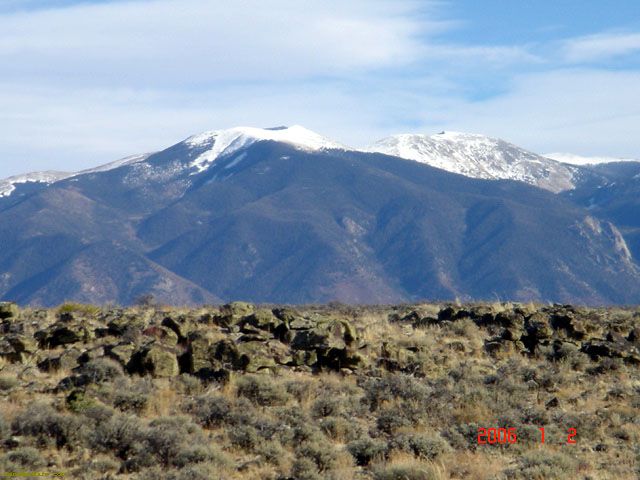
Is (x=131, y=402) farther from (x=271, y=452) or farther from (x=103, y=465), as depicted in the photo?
(x=271, y=452)

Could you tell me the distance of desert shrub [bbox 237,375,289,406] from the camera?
18406 millimetres

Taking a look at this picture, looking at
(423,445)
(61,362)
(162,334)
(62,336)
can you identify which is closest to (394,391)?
(423,445)

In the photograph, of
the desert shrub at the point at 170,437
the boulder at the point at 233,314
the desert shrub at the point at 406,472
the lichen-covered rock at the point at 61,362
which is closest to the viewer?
the desert shrub at the point at 406,472

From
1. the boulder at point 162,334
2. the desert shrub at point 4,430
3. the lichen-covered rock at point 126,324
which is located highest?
the lichen-covered rock at point 126,324

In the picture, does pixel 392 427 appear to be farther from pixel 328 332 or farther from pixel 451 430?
pixel 328 332

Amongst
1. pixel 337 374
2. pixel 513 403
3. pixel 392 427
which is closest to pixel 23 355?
pixel 337 374

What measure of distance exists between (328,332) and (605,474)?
9.94 metres

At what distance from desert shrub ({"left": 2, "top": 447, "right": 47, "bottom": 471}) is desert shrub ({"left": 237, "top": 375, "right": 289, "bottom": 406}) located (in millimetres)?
4966

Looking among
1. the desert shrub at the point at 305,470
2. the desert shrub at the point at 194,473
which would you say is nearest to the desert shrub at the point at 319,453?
the desert shrub at the point at 305,470

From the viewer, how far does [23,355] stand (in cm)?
2133

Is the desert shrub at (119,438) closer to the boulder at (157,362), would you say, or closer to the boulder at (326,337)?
the boulder at (157,362)

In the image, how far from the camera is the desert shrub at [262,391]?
60.4 feet

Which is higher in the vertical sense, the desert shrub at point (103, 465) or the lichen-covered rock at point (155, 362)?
the lichen-covered rock at point (155, 362)
